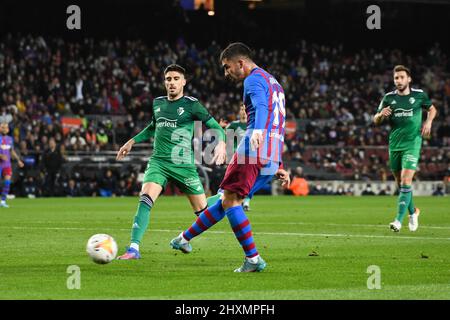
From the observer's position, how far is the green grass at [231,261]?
25.9 ft

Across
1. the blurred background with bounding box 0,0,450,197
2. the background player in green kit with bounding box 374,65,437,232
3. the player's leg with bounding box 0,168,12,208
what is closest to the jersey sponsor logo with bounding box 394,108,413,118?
the background player in green kit with bounding box 374,65,437,232

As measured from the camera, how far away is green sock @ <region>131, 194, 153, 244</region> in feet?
36.0

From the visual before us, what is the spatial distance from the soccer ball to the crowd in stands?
21.4 meters

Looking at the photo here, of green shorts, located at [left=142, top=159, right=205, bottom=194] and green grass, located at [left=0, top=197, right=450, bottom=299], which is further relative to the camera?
green shorts, located at [left=142, top=159, right=205, bottom=194]

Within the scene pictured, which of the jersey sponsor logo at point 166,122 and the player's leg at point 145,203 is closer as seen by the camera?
the player's leg at point 145,203

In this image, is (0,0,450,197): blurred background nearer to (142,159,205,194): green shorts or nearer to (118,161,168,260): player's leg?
(142,159,205,194): green shorts

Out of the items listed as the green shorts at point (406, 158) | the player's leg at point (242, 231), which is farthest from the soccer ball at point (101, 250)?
the green shorts at point (406, 158)

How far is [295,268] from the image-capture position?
9.86 metres

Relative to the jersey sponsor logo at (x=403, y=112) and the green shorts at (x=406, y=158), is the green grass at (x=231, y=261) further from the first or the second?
the jersey sponsor logo at (x=403, y=112)

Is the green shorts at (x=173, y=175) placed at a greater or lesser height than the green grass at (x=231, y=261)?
greater

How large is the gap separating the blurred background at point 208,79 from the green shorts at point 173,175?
19.6 metres

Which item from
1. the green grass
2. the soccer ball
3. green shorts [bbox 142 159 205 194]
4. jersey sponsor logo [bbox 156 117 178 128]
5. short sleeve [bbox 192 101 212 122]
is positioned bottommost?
the green grass
